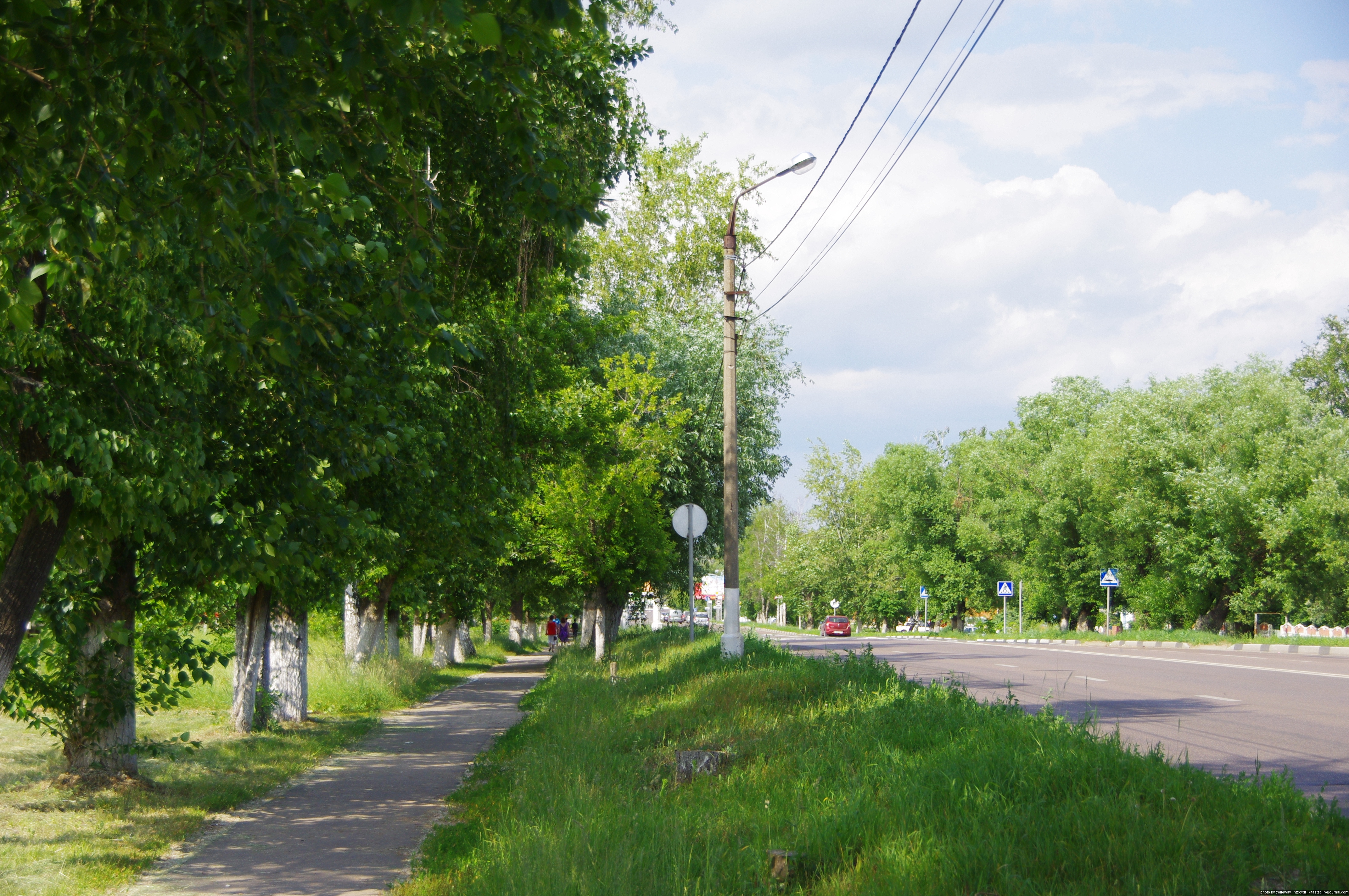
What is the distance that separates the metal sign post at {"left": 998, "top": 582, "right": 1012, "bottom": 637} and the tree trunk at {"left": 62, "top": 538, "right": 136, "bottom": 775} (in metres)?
42.1

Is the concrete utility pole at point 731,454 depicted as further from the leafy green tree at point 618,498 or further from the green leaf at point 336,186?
the green leaf at point 336,186

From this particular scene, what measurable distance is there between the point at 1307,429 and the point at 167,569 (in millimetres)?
41953

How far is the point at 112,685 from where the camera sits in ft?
34.0

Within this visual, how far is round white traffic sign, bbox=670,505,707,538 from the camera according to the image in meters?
18.5

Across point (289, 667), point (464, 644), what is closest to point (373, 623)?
point (289, 667)

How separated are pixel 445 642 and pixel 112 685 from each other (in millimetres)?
27929

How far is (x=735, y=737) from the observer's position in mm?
9906

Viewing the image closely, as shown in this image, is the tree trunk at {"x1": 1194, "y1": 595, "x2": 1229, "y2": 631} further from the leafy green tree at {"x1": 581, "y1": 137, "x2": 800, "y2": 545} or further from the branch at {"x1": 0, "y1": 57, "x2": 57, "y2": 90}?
the branch at {"x1": 0, "y1": 57, "x2": 57, "y2": 90}

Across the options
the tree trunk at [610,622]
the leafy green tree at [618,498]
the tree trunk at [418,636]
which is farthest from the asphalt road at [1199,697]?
the tree trunk at [418,636]

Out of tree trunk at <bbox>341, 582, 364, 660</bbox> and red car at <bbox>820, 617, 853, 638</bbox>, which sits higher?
tree trunk at <bbox>341, 582, 364, 660</bbox>

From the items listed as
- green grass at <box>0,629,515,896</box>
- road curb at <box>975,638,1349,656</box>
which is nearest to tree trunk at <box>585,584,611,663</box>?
green grass at <box>0,629,515,896</box>

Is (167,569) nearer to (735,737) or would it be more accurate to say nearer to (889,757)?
(735,737)

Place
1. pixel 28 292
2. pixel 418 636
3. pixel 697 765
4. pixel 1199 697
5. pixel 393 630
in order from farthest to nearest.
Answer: pixel 418 636 < pixel 393 630 < pixel 1199 697 < pixel 697 765 < pixel 28 292

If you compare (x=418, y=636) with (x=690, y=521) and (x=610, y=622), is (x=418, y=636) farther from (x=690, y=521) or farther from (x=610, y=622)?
(x=690, y=521)
